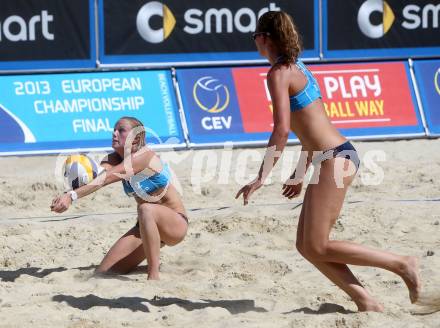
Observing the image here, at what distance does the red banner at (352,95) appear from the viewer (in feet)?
35.0

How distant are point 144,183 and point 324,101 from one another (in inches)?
200

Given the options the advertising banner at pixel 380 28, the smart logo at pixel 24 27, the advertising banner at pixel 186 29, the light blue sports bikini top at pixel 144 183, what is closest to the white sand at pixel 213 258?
the light blue sports bikini top at pixel 144 183

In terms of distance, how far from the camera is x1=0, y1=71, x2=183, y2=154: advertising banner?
996cm

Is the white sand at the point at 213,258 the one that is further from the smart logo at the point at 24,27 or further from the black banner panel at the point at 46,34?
the smart logo at the point at 24,27

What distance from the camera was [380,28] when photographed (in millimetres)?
11172

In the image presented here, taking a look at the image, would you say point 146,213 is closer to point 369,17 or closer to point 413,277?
point 413,277

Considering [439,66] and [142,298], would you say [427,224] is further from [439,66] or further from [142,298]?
[439,66]

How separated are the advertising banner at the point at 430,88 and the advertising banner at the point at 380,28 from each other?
0.16 meters

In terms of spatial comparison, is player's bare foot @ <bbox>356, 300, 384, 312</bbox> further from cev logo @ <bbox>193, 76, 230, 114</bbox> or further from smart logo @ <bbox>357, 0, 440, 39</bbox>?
smart logo @ <bbox>357, 0, 440, 39</bbox>

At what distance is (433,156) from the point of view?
10102 millimetres

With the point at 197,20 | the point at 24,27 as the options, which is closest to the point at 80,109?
the point at 24,27

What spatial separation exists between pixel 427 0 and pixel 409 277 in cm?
707

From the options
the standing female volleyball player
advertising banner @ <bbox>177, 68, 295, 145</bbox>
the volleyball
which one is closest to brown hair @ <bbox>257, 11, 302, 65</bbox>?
the standing female volleyball player

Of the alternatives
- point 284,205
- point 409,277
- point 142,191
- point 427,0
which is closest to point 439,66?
point 427,0
